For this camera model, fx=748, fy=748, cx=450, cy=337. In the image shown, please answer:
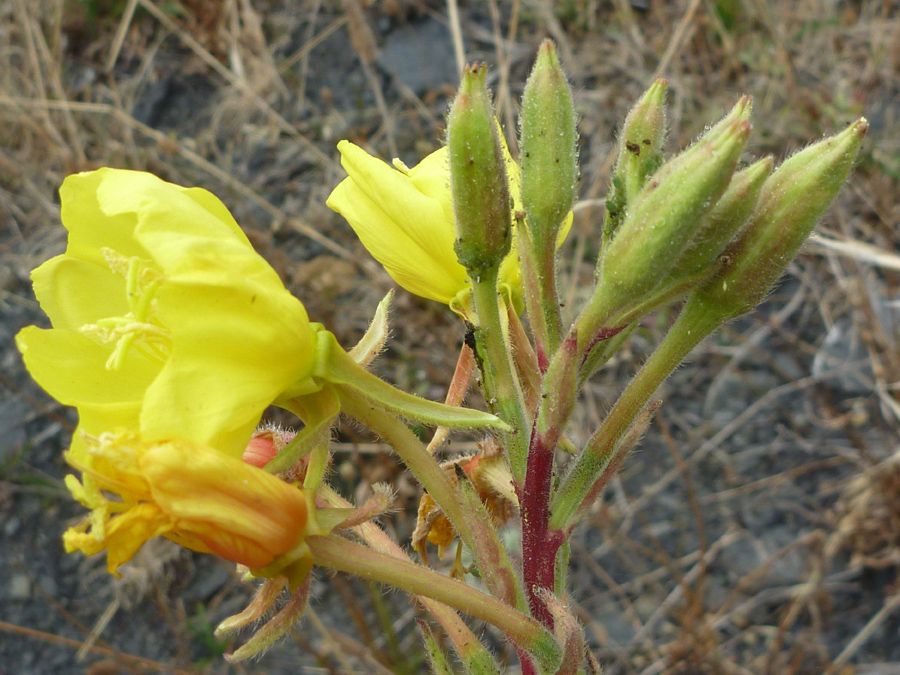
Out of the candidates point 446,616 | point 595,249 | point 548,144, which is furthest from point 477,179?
point 595,249

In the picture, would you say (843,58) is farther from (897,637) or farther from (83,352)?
(83,352)

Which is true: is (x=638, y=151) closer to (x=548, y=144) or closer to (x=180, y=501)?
(x=548, y=144)

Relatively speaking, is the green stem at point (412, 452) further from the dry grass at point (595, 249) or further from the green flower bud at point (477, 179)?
the dry grass at point (595, 249)

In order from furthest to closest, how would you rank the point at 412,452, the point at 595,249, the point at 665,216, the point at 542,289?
the point at 595,249 → the point at 542,289 → the point at 412,452 → the point at 665,216

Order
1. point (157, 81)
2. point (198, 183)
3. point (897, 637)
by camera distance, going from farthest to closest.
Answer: point (157, 81), point (198, 183), point (897, 637)

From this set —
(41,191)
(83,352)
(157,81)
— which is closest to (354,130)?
(157,81)

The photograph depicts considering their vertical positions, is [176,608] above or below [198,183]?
below

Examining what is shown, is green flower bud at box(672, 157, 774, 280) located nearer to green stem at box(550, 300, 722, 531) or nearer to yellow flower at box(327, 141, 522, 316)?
green stem at box(550, 300, 722, 531)
